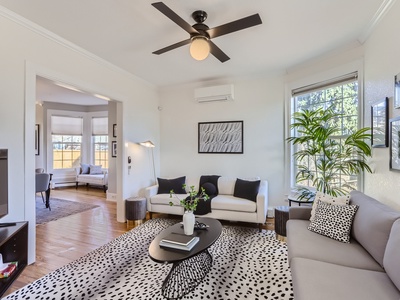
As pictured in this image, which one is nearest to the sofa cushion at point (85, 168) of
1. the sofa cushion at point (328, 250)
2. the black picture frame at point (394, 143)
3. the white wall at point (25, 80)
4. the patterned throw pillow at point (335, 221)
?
the white wall at point (25, 80)

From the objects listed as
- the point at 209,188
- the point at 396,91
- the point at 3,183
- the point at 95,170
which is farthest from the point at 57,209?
the point at 396,91

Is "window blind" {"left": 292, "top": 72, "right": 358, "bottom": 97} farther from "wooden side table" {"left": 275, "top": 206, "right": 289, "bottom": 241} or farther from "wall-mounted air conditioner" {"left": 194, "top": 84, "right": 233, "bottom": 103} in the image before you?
"wooden side table" {"left": 275, "top": 206, "right": 289, "bottom": 241}

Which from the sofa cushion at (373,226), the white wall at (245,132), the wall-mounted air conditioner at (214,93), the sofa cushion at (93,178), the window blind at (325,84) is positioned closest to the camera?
the sofa cushion at (373,226)

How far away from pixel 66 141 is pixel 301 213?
293 inches

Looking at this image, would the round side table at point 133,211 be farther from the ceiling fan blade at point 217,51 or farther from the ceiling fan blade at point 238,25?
the ceiling fan blade at point 238,25

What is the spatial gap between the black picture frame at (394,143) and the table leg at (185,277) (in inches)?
79.8

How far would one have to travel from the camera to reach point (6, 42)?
217cm

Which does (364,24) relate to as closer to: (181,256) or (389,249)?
(389,249)

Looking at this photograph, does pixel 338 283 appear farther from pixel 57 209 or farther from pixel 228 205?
pixel 57 209

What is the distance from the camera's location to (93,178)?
6.46 meters

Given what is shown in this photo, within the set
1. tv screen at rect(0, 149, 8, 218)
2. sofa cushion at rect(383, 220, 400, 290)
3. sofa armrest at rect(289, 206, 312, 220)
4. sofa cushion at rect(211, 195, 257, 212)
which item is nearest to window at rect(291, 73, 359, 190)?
sofa armrest at rect(289, 206, 312, 220)

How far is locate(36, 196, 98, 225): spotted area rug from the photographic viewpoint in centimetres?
403

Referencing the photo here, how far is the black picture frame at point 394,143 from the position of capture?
1.93 metres

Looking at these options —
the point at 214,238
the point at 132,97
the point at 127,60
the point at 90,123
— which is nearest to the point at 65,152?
the point at 90,123
